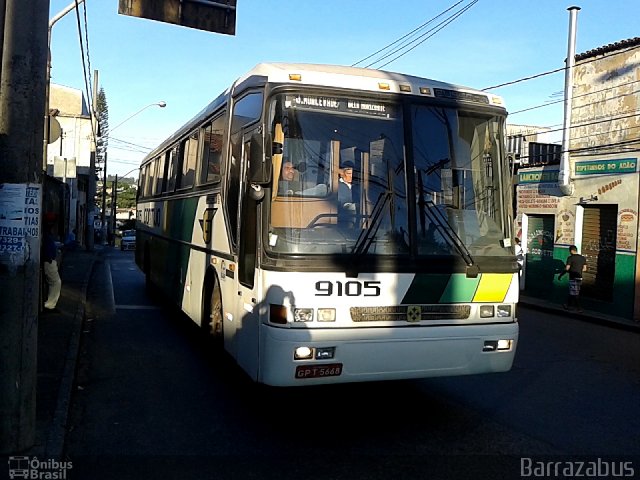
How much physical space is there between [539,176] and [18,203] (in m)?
16.7

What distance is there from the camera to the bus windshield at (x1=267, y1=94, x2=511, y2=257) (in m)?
5.31

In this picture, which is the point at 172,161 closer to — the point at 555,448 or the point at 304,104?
the point at 304,104

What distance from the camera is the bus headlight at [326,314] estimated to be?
17.1 ft

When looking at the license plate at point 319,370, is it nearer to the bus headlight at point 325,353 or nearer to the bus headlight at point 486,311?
the bus headlight at point 325,353

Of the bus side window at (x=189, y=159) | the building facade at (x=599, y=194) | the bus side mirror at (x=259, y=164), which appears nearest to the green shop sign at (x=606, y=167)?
the building facade at (x=599, y=194)

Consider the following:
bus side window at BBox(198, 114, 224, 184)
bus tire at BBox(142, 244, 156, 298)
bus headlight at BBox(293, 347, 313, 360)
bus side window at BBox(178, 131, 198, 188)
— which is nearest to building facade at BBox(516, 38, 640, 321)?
bus tire at BBox(142, 244, 156, 298)

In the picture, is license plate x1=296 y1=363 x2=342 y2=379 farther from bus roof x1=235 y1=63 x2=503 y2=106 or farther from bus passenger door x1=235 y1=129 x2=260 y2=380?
bus roof x1=235 y1=63 x2=503 y2=106

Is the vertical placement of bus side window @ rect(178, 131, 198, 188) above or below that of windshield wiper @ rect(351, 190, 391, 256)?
above

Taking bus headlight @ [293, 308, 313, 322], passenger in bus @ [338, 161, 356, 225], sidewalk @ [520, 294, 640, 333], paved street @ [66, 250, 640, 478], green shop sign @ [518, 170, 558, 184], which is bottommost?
sidewalk @ [520, 294, 640, 333]

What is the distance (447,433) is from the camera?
5.66 m

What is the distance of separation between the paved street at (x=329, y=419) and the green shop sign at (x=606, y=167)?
24.5 feet

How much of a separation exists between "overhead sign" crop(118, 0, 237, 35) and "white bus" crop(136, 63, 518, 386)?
142 inches

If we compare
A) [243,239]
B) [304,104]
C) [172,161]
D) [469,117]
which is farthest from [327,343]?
[172,161]

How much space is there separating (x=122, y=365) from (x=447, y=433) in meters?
4.40
